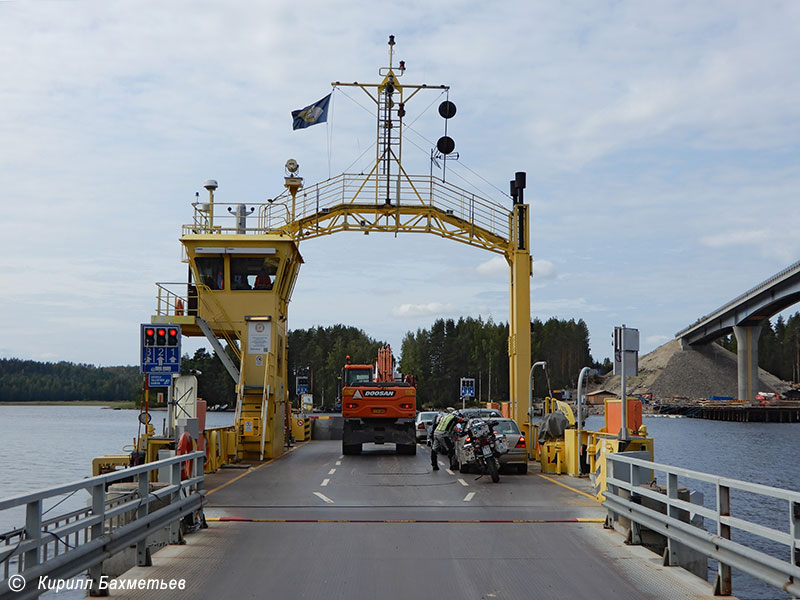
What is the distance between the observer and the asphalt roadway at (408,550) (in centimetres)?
852

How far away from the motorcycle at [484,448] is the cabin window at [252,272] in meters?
10.0

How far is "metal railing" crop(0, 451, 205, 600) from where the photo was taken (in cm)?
638

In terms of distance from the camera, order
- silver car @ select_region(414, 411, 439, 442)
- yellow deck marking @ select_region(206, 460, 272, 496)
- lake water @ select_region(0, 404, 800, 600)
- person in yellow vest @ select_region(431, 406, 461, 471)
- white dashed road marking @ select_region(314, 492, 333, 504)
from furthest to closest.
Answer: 1. silver car @ select_region(414, 411, 439, 442)
2. person in yellow vest @ select_region(431, 406, 461, 471)
3. lake water @ select_region(0, 404, 800, 600)
4. yellow deck marking @ select_region(206, 460, 272, 496)
5. white dashed road marking @ select_region(314, 492, 333, 504)

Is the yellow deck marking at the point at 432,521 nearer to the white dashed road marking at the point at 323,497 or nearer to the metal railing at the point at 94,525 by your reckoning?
the metal railing at the point at 94,525

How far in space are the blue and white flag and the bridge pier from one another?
95.3m

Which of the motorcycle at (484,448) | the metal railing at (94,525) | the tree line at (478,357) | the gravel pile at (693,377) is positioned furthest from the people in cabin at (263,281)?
the gravel pile at (693,377)

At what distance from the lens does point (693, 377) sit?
504 feet

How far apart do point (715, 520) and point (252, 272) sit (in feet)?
72.9

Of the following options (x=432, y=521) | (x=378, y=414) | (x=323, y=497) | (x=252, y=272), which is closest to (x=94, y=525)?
(x=432, y=521)

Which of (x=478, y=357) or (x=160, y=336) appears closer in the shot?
(x=160, y=336)

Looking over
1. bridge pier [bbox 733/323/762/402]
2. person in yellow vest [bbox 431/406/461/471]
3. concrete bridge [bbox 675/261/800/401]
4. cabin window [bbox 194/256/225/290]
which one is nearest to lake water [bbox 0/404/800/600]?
cabin window [bbox 194/256/225/290]

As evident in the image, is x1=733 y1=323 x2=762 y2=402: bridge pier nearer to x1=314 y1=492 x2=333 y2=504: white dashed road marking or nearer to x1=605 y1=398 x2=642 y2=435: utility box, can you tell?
x1=605 y1=398 x2=642 y2=435: utility box

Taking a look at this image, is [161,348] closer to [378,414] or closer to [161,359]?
[161,359]

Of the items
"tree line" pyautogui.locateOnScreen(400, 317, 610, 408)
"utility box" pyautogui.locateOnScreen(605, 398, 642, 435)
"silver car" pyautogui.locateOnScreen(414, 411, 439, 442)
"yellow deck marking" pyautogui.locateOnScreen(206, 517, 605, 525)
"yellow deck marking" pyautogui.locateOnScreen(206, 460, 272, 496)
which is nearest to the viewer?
"yellow deck marking" pyautogui.locateOnScreen(206, 517, 605, 525)
